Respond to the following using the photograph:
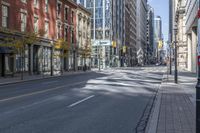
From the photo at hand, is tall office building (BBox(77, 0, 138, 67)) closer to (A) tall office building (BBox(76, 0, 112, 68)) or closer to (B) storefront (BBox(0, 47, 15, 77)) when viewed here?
(A) tall office building (BBox(76, 0, 112, 68))

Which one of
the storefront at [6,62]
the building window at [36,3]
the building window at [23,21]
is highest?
the building window at [36,3]

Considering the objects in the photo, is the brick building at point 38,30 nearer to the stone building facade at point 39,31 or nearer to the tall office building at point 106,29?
the stone building facade at point 39,31

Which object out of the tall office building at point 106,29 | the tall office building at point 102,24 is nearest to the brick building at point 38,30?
the tall office building at point 106,29

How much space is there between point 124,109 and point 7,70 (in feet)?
89.0

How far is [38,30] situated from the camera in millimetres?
44094

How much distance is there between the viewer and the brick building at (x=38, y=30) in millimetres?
37803

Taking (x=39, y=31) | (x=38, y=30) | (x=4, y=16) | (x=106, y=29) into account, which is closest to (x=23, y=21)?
(x=39, y=31)

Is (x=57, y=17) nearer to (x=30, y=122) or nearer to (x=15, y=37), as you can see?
(x=15, y=37)

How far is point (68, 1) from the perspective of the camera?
6088cm

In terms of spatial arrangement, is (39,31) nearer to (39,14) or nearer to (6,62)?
(39,14)

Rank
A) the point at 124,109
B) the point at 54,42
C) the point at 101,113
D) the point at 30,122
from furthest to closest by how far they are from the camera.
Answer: the point at 54,42
the point at 124,109
the point at 101,113
the point at 30,122

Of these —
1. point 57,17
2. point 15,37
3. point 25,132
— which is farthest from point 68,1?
point 25,132

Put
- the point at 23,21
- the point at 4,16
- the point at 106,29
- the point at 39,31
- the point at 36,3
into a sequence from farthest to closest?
the point at 106,29 < the point at 36,3 < the point at 39,31 < the point at 23,21 < the point at 4,16

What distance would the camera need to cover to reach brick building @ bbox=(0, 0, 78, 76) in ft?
124
